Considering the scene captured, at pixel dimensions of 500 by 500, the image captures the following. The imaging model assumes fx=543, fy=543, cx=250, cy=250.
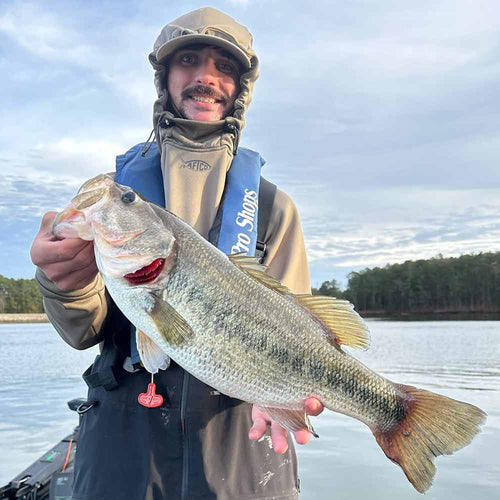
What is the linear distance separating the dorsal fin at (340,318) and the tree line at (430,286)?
323 feet

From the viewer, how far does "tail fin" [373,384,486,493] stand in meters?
2.87

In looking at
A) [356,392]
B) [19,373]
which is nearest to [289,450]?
[356,392]

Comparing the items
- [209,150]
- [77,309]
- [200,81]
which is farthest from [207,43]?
[77,309]

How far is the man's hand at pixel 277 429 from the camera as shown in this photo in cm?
287

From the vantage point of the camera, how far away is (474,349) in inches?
1280

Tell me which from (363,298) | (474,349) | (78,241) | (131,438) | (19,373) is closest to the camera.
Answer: (78,241)

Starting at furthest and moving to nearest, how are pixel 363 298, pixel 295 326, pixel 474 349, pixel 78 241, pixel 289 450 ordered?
pixel 363 298
pixel 474 349
pixel 289 450
pixel 295 326
pixel 78 241

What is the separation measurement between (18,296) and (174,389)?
105 m

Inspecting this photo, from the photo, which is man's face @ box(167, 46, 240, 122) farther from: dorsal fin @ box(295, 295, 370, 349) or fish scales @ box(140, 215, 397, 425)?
dorsal fin @ box(295, 295, 370, 349)

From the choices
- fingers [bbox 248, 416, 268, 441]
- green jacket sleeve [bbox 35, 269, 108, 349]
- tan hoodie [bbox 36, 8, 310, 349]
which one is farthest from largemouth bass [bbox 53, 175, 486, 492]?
tan hoodie [bbox 36, 8, 310, 349]

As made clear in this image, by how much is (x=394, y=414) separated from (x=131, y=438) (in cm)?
154

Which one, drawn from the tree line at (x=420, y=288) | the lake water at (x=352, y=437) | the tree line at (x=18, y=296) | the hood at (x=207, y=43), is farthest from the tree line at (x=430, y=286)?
the hood at (x=207, y=43)

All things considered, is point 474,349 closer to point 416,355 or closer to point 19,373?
point 416,355

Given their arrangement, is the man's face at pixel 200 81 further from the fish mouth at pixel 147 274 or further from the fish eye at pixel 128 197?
the fish mouth at pixel 147 274
